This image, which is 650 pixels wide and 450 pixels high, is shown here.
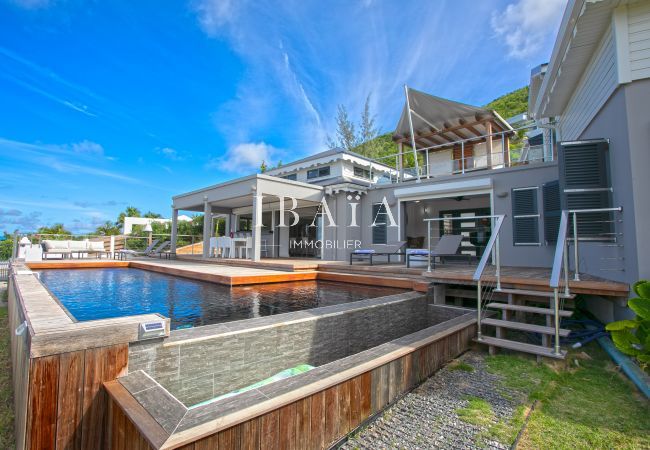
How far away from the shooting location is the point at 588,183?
4.89m

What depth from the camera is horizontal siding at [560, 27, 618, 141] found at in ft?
14.9

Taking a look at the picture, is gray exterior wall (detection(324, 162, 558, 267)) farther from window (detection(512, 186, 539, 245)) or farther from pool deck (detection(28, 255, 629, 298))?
pool deck (detection(28, 255, 629, 298))

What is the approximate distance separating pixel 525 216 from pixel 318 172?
9.81m

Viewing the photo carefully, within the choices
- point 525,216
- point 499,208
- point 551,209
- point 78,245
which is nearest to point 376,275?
Result: point 499,208

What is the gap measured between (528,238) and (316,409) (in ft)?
27.4

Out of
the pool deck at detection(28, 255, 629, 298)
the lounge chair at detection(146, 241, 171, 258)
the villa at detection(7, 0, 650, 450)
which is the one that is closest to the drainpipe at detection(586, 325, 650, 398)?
the villa at detection(7, 0, 650, 450)

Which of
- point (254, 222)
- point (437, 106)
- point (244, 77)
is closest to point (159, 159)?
point (244, 77)

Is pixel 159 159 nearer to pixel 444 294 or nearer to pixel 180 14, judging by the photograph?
pixel 180 14

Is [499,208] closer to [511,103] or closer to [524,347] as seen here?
[524,347]

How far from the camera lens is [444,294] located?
6.00 m

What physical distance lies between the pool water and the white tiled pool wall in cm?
115

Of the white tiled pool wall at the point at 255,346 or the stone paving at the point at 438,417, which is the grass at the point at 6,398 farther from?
the stone paving at the point at 438,417

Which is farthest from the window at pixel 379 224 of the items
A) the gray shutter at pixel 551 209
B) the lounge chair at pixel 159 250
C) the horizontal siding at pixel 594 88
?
the lounge chair at pixel 159 250

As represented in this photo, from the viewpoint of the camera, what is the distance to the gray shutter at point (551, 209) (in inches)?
293
